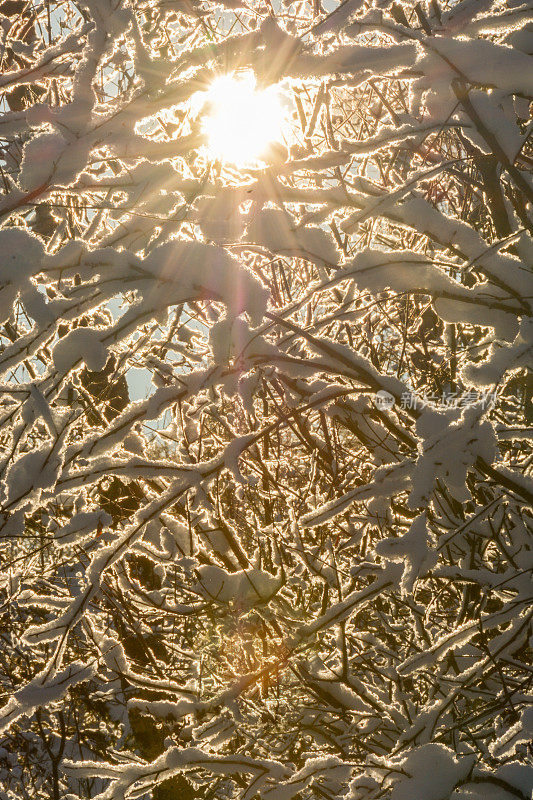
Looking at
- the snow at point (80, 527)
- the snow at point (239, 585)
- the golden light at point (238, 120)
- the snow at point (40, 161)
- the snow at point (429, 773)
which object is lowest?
the snow at point (429, 773)

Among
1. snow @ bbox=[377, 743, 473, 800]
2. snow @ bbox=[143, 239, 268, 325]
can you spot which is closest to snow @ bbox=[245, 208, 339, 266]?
snow @ bbox=[143, 239, 268, 325]

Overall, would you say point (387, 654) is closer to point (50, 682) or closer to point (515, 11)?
point (50, 682)

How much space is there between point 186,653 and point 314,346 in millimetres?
2484

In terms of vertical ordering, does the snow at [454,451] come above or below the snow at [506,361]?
below

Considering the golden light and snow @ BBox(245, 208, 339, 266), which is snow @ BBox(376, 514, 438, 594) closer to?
snow @ BBox(245, 208, 339, 266)

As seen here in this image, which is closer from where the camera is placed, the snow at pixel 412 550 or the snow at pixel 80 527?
the snow at pixel 412 550

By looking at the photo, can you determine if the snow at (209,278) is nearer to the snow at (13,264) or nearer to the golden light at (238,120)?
the snow at (13,264)

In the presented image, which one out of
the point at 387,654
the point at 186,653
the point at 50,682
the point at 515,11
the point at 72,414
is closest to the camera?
the point at 515,11

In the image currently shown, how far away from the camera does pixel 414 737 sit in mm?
2055

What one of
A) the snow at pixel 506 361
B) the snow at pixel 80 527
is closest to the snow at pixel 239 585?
the snow at pixel 80 527

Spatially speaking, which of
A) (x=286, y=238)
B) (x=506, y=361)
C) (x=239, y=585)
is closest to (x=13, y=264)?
(x=286, y=238)

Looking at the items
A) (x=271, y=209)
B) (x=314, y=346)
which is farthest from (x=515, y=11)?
(x=314, y=346)

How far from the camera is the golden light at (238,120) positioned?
1649 millimetres

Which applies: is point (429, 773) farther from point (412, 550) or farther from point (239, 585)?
point (239, 585)
